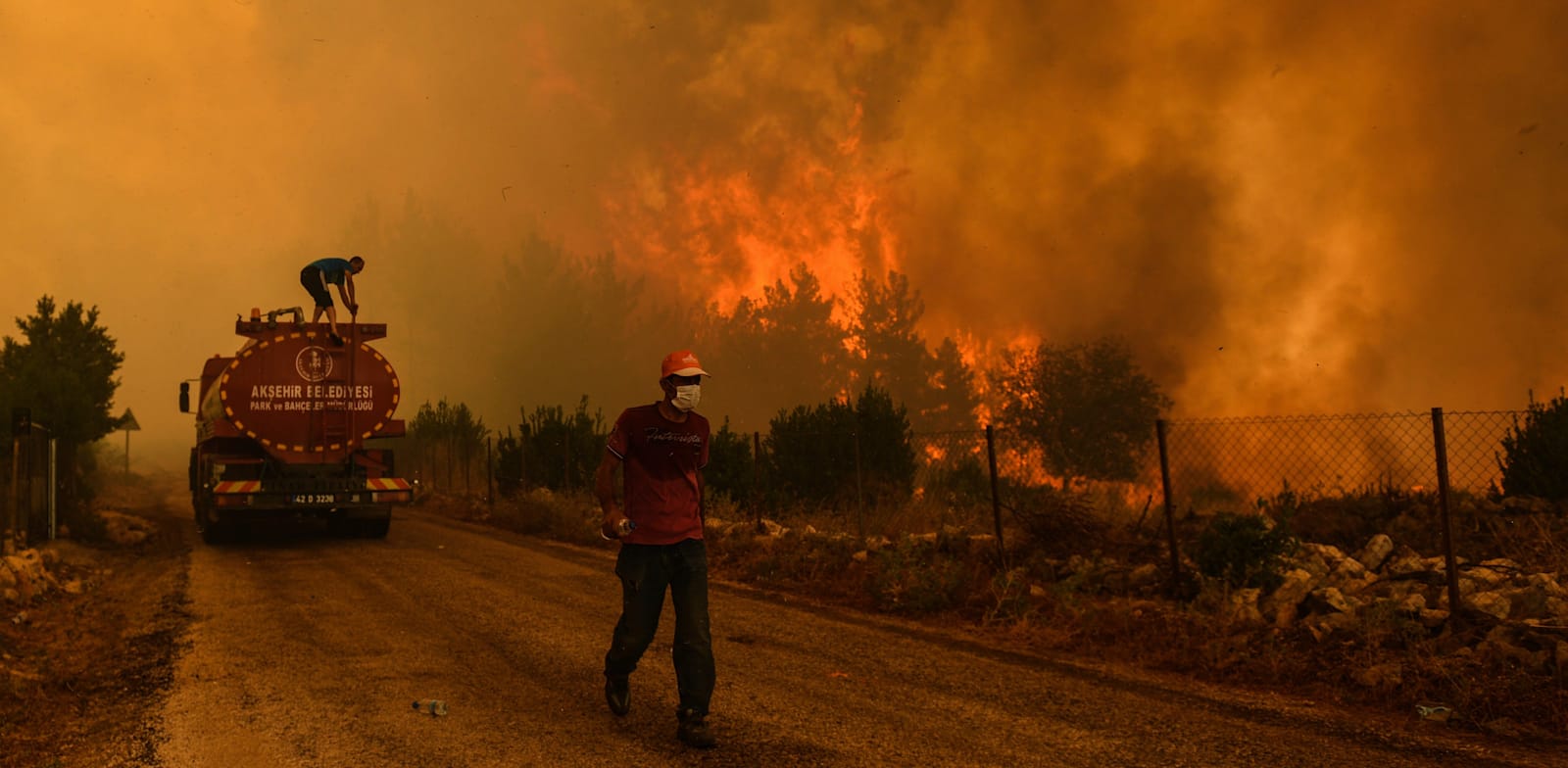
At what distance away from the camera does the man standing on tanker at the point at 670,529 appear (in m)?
4.86

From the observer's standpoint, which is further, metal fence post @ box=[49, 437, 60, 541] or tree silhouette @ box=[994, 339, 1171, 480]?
tree silhouette @ box=[994, 339, 1171, 480]

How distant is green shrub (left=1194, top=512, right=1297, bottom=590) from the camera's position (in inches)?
313

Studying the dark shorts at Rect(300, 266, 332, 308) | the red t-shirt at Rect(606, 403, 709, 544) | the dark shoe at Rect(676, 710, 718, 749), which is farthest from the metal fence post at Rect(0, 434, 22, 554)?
the dark shoe at Rect(676, 710, 718, 749)

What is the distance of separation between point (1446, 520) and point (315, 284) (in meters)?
14.4

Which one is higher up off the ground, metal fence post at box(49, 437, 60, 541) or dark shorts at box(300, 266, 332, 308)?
dark shorts at box(300, 266, 332, 308)

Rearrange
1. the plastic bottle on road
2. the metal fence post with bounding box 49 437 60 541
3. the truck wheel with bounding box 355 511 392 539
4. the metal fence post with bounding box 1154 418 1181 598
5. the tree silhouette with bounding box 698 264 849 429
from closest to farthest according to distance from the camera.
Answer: the plastic bottle on road
the metal fence post with bounding box 1154 418 1181 598
the metal fence post with bounding box 49 437 60 541
the truck wheel with bounding box 355 511 392 539
the tree silhouette with bounding box 698 264 849 429

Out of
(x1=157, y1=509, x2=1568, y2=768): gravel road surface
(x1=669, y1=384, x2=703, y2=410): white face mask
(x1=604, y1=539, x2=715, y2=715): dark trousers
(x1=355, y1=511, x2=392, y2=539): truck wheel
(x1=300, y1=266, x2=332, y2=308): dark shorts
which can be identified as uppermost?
(x1=300, y1=266, x2=332, y2=308): dark shorts

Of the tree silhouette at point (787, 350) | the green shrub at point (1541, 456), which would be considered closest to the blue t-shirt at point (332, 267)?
the green shrub at point (1541, 456)

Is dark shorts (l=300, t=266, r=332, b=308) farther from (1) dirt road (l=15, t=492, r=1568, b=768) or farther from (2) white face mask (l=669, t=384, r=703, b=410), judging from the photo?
(2) white face mask (l=669, t=384, r=703, b=410)

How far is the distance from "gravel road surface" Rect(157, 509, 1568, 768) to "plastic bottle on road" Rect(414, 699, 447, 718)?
0.08 meters

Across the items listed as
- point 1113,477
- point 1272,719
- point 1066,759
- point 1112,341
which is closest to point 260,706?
point 1066,759

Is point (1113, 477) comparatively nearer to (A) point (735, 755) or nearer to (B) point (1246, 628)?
(B) point (1246, 628)

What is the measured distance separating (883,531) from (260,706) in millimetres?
8593

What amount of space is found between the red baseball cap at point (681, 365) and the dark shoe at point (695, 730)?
1749mm
